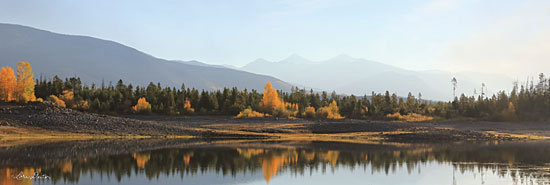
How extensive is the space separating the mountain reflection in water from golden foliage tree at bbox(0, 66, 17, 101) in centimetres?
4306

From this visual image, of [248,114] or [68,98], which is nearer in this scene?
[248,114]

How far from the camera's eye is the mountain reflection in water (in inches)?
1072

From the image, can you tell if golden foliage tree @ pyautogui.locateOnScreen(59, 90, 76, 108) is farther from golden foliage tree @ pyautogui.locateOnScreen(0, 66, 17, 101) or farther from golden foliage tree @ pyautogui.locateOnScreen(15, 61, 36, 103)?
golden foliage tree @ pyautogui.locateOnScreen(0, 66, 17, 101)

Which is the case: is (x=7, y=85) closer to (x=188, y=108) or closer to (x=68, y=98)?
(x=68, y=98)

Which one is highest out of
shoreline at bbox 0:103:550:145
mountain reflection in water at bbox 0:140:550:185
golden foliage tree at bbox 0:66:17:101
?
golden foliage tree at bbox 0:66:17:101

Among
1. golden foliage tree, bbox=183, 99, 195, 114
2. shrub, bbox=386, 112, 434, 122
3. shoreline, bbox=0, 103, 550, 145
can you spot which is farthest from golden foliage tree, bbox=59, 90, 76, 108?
shrub, bbox=386, 112, 434, 122

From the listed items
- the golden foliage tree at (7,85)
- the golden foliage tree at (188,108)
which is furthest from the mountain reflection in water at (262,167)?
the golden foliage tree at (188,108)

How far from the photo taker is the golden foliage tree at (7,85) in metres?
79.9

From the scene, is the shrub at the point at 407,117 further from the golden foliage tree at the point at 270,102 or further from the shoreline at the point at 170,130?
the shoreline at the point at 170,130

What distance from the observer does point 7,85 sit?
80625 mm

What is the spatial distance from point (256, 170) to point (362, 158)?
1134 cm

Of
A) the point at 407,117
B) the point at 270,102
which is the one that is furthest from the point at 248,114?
the point at 407,117

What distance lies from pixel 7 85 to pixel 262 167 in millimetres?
64697

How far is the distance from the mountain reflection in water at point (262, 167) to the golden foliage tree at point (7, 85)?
1695 inches
